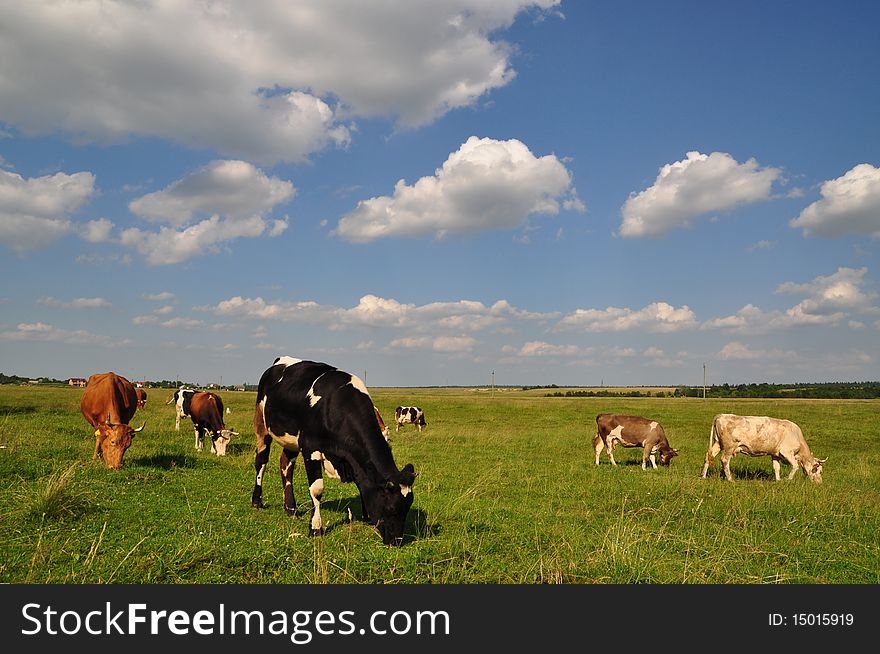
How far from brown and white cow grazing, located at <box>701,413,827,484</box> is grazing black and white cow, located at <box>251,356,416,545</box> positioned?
1228cm

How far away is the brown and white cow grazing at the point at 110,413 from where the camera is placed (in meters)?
12.8

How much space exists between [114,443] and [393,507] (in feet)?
28.9

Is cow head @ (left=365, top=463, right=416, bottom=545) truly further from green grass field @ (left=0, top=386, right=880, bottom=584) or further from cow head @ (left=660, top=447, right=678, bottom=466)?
cow head @ (left=660, top=447, right=678, bottom=466)

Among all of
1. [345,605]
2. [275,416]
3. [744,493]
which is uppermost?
[275,416]

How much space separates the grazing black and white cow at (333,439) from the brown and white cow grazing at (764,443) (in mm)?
12276

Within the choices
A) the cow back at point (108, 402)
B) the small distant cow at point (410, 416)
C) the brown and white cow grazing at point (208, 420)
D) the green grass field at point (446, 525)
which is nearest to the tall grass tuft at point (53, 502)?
the green grass field at point (446, 525)

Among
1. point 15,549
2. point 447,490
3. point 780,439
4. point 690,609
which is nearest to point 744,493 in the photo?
point 780,439

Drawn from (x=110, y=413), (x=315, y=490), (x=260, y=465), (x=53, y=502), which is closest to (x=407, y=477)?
(x=315, y=490)

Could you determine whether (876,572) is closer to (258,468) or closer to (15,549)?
(258,468)

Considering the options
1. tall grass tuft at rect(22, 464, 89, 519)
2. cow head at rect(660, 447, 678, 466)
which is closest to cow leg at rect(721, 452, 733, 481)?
cow head at rect(660, 447, 678, 466)

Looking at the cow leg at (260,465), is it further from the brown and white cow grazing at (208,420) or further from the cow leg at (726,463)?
the cow leg at (726,463)

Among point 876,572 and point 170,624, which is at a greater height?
point 170,624

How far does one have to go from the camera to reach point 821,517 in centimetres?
1075

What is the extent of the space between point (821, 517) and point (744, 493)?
2.30 metres
